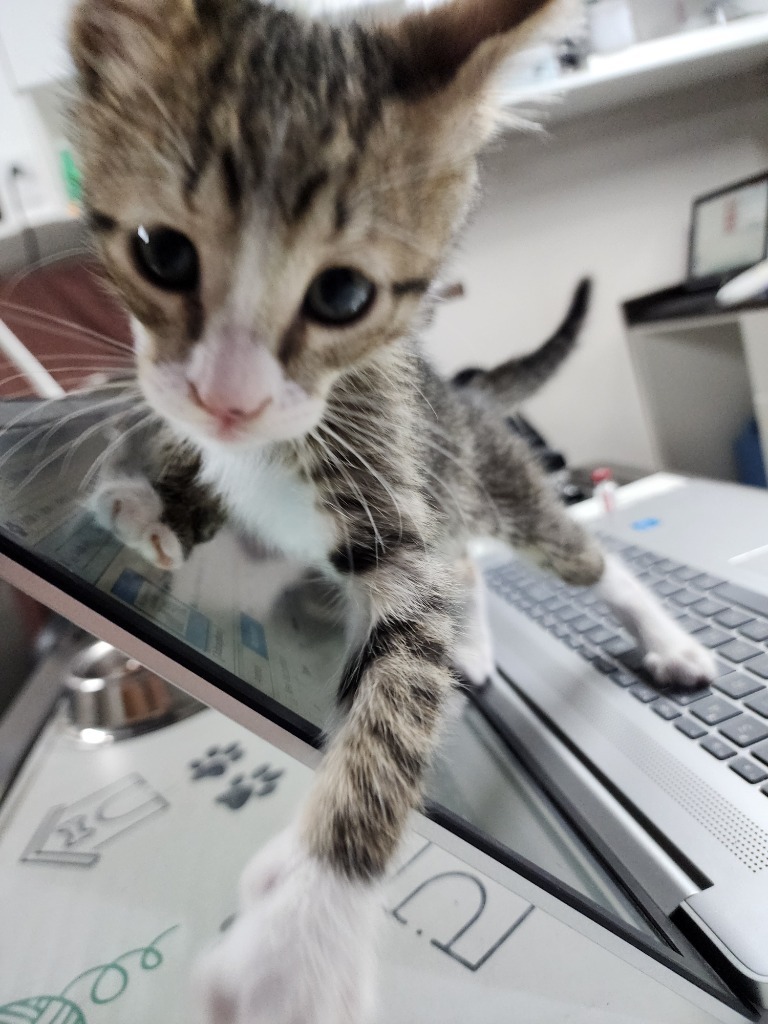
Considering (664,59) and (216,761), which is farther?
(664,59)

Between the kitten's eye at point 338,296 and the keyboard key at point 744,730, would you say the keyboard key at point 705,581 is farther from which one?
the kitten's eye at point 338,296

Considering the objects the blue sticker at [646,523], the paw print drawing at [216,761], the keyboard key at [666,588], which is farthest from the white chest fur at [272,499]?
the blue sticker at [646,523]

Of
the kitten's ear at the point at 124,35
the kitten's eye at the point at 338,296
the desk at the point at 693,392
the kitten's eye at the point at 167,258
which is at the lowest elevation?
the desk at the point at 693,392

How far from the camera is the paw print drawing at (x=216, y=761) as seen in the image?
2.24 feet

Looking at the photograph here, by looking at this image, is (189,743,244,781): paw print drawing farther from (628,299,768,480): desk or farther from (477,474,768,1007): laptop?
(628,299,768,480): desk

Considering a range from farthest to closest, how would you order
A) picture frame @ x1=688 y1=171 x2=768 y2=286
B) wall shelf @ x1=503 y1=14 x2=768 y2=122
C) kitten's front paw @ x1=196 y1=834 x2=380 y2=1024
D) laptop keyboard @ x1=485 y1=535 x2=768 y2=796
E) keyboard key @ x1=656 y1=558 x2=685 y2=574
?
picture frame @ x1=688 y1=171 x2=768 y2=286
wall shelf @ x1=503 y1=14 x2=768 y2=122
keyboard key @ x1=656 y1=558 x2=685 y2=574
laptop keyboard @ x1=485 y1=535 x2=768 y2=796
kitten's front paw @ x1=196 y1=834 x2=380 y2=1024

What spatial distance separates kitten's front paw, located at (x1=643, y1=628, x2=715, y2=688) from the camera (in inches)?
23.6

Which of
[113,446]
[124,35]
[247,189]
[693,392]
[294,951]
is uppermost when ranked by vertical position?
[124,35]

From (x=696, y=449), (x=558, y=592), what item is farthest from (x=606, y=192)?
(x=558, y=592)

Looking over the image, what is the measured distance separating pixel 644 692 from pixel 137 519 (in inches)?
18.5

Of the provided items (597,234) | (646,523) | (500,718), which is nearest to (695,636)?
(500,718)

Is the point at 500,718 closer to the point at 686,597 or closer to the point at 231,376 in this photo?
the point at 686,597

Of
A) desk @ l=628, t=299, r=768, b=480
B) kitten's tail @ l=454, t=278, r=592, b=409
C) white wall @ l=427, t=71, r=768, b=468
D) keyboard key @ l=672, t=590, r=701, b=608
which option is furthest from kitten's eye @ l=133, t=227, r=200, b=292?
desk @ l=628, t=299, r=768, b=480

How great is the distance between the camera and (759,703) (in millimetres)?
548
